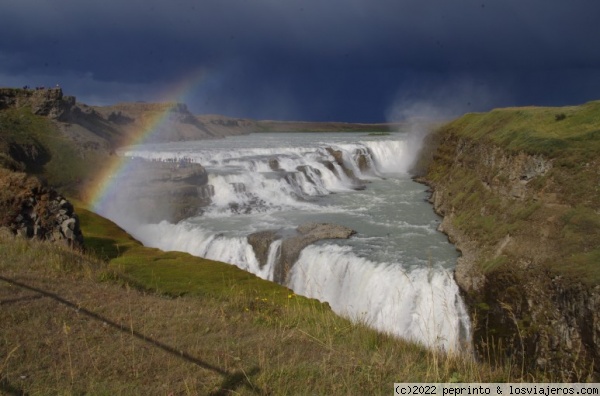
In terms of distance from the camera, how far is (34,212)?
1742 centimetres

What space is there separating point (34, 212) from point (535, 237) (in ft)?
69.2

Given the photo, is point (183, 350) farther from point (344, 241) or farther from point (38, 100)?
point (38, 100)

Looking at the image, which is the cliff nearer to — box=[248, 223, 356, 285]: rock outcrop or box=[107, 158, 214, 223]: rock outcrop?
box=[248, 223, 356, 285]: rock outcrop

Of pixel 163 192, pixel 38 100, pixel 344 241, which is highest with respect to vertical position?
pixel 38 100

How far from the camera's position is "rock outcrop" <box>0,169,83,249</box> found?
16.7 m

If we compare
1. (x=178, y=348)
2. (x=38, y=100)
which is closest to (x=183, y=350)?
(x=178, y=348)

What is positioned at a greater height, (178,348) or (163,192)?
(163,192)

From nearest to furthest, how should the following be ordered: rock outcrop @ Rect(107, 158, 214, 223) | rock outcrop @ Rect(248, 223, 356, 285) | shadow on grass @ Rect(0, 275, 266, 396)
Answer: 1. shadow on grass @ Rect(0, 275, 266, 396)
2. rock outcrop @ Rect(248, 223, 356, 285)
3. rock outcrop @ Rect(107, 158, 214, 223)

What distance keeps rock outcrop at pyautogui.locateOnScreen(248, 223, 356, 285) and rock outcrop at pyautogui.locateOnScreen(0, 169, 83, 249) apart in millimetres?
10137

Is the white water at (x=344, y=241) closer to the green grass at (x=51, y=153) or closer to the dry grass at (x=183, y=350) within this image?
the dry grass at (x=183, y=350)

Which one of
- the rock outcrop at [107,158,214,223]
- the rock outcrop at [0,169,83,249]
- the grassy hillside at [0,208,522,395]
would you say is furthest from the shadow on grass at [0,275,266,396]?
the rock outcrop at [107,158,214,223]

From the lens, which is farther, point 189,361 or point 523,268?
point 523,268

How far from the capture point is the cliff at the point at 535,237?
14180 millimetres

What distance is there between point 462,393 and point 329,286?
16498mm
